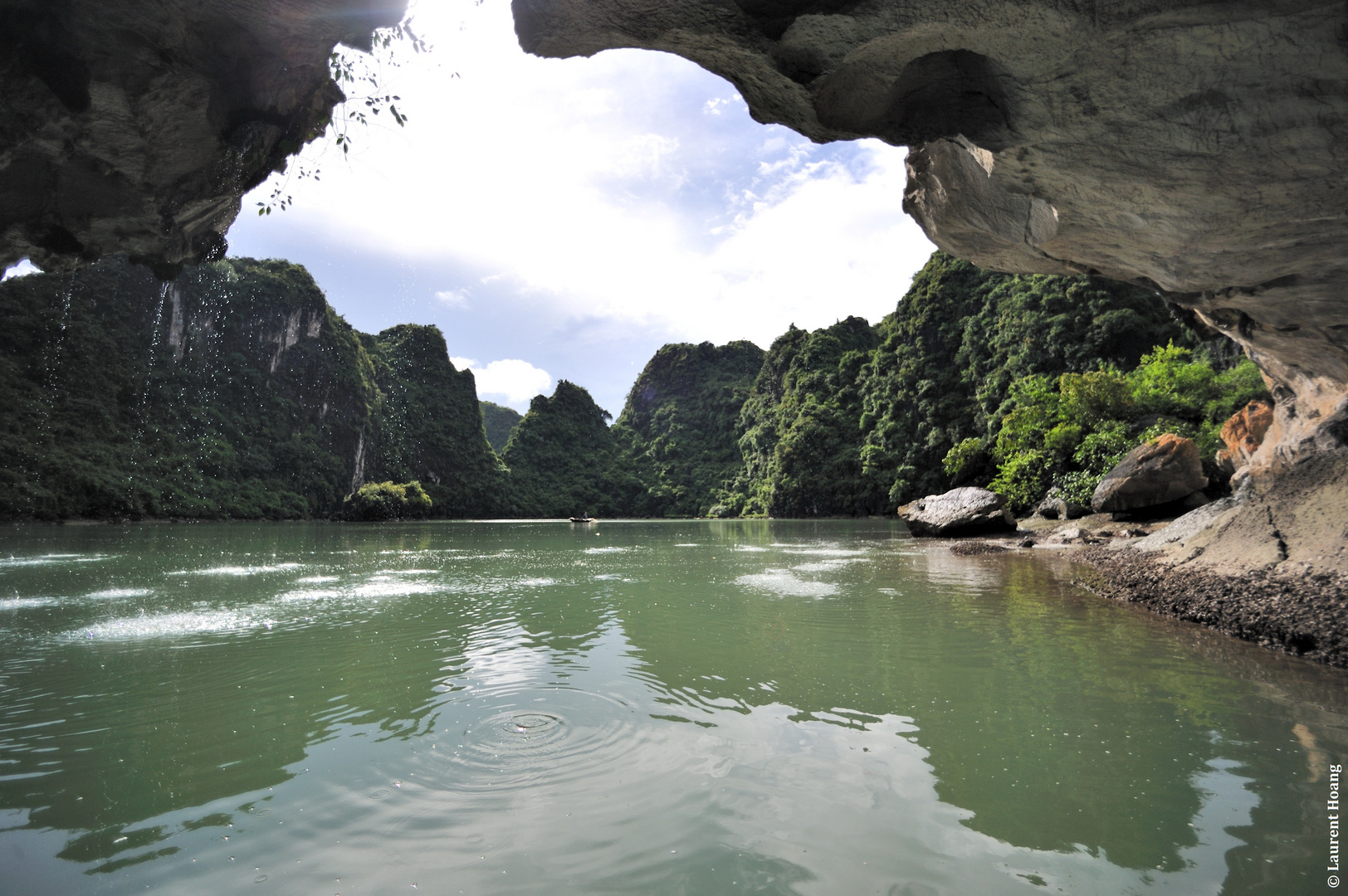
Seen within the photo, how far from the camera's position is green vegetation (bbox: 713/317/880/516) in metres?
65.4

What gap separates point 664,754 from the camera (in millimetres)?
4125

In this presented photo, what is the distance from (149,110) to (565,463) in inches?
3910

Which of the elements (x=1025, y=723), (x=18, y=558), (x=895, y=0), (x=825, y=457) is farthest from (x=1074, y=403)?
(x=825, y=457)

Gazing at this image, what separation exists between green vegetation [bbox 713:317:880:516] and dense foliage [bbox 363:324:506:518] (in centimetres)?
3851

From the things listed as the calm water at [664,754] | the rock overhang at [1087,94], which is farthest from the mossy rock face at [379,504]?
the rock overhang at [1087,94]

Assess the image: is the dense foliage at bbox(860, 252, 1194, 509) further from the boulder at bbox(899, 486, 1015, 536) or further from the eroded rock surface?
the eroded rock surface

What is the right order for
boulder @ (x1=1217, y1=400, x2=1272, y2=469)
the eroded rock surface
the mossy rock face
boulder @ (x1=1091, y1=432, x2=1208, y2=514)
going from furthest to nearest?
the mossy rock face < boulder @ (x1=1091, y1=432, x2=1208, y2=514) < boulder @ (x1=1217, y1=400, x2=1272, y2=469) < the eroded rock surface

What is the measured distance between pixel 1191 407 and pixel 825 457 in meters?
46.2

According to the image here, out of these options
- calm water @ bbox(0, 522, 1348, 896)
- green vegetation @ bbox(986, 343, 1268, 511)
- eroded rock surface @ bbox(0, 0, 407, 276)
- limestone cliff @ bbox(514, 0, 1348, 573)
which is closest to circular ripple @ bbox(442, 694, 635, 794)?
calm water @ bbox(0, 522, 1348, 896)

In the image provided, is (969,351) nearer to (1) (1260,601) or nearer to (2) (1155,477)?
(2) (1155,477)

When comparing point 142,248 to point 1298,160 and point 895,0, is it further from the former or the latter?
point 1298,160

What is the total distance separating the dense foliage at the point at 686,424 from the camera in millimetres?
97812

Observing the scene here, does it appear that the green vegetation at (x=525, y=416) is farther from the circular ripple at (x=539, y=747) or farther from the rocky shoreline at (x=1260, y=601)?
the circular ripple at (x=539, y=747)

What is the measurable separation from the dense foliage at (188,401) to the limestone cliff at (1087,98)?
60.3 m
